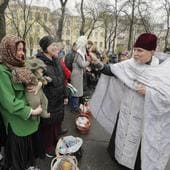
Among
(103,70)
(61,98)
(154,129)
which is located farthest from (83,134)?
(154,129)

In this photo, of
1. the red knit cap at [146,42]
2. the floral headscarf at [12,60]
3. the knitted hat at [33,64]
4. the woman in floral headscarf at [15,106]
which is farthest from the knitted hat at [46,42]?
the red knit cap at [146,42]

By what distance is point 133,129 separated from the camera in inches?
150

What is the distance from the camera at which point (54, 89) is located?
13.3 ft

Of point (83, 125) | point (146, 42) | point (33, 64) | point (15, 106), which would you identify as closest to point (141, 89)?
point (146, 42)

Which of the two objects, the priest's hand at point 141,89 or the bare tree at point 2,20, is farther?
the bare tree at point 2,20

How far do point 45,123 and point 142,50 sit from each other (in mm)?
1672

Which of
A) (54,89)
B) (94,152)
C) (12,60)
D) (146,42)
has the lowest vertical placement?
(94,152)

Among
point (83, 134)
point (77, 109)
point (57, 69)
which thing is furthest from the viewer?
point (77, 109)

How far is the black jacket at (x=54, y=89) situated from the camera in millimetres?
3986

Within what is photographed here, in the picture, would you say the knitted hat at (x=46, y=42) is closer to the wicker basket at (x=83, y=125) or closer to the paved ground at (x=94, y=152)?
the paved ground at (x=94, y=152)

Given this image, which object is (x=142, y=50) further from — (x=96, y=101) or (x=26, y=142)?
(x=26, y=142)

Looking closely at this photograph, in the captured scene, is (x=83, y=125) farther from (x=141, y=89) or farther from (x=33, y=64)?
(x=33, y=64)

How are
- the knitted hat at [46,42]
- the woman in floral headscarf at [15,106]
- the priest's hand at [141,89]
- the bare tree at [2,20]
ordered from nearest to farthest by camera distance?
1. the woman in floral headscarf at [15,106]
2. the priest's hand at [141,89]
3. the knitted hat at [46,42]
4. the bare tree at [2,20]

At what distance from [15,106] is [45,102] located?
A: 0.60m
